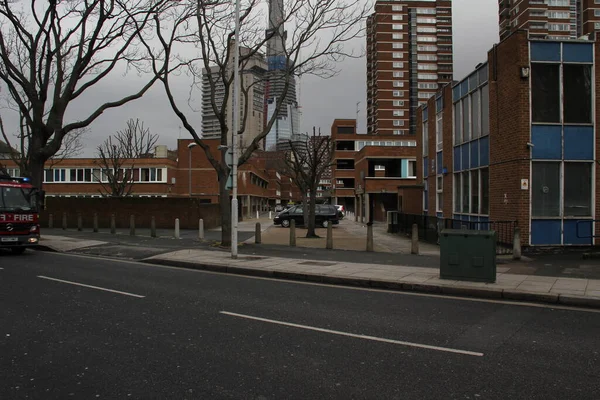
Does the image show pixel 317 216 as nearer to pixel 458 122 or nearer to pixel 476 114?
pixel 458 122

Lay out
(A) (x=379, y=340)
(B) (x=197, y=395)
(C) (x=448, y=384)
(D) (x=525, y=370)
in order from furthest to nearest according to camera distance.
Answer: (A) (x=379, y=340), (D) (x=525, y=370), (C) (x=448, y=384), (B) (x=197, y=395)

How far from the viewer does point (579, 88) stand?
1485cm

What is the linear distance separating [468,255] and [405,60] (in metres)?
95.5

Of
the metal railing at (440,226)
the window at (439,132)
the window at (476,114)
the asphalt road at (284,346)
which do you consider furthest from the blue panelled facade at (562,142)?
the asphalt road at (284,346)

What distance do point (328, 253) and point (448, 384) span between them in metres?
11.5

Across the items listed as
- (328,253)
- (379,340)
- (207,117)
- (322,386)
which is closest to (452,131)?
(328,253)

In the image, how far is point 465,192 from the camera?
62.2ft

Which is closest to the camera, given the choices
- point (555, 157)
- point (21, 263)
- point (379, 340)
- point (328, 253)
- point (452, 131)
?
point (379, 340)

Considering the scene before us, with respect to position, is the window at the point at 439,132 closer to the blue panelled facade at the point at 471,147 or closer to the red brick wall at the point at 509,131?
the blue panelled facade at the point at 471,147

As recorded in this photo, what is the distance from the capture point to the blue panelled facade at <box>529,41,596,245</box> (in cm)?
1452

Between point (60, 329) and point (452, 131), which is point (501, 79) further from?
point (60, 329)

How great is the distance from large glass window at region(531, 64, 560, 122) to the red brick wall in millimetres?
395

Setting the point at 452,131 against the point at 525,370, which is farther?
the point at 452,131

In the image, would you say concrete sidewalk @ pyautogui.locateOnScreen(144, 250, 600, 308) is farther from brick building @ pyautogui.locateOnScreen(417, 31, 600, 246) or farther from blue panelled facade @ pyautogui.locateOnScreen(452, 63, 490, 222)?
blue panelled facade @ pyautogui.locateOnScreen(452, 63, 490, 222)
